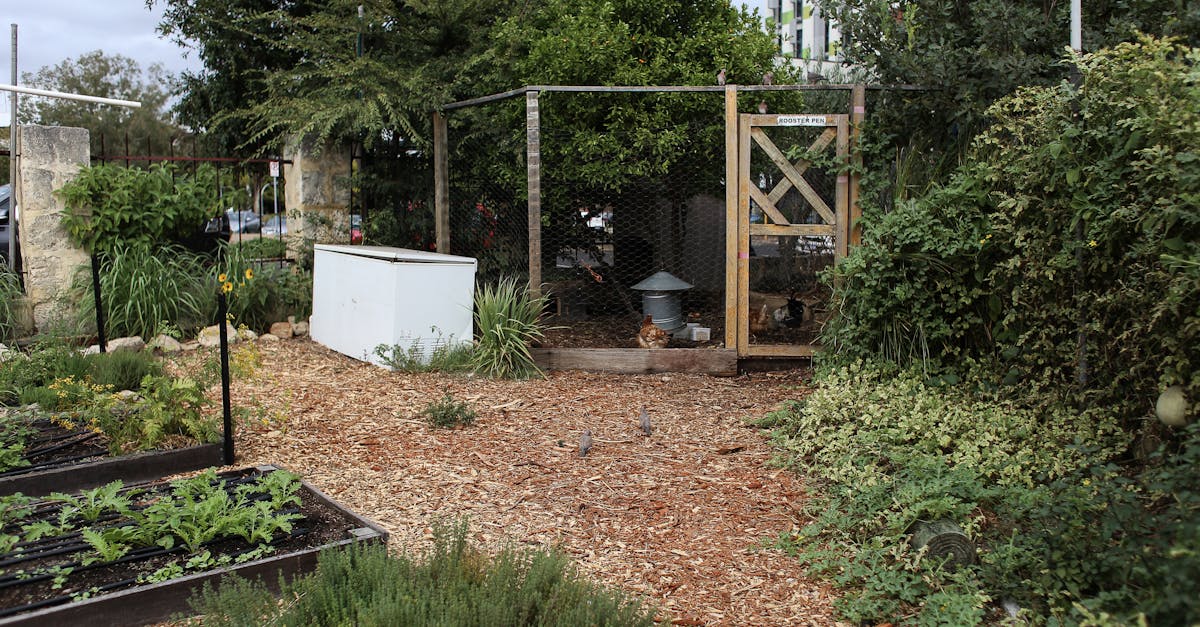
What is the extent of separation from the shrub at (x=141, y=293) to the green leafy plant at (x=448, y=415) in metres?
3.12

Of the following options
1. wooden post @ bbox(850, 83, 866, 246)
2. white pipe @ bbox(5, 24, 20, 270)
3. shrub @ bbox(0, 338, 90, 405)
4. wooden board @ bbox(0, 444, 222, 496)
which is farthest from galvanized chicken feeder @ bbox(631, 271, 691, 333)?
white pipe @ bbox(5, 24, 20, 270)

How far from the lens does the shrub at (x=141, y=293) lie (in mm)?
7613

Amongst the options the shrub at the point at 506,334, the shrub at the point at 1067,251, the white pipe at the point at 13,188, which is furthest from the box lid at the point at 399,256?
the shrub at the point at 1067,251

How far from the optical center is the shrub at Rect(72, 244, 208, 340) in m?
7.61

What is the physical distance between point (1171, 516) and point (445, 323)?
17.2 ft

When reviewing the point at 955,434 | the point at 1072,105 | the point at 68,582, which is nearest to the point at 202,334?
the point at 68,582

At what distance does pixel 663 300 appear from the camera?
7734mm

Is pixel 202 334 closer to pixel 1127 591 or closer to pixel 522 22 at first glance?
pixel 522 22

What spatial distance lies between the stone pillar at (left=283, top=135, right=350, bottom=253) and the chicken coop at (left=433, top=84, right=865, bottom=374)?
3.76 ft

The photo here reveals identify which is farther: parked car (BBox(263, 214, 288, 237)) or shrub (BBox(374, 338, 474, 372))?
parked car (BBox(263, 214, 288, 237))

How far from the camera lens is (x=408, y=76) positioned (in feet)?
27.5

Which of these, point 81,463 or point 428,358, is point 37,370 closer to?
point 81,463

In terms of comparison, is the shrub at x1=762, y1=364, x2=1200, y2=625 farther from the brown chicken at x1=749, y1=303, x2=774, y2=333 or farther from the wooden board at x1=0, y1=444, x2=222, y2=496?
the wooden board at x1=0, y1=444, x2=222, y2=496

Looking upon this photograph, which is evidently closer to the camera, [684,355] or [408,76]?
[684,355]
